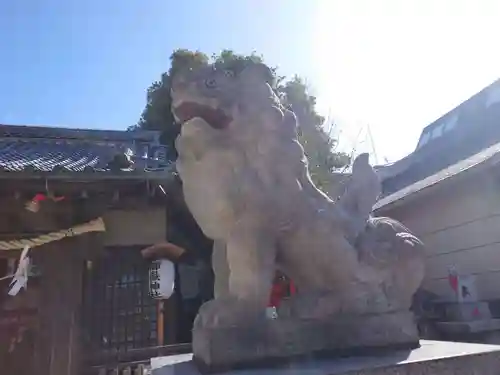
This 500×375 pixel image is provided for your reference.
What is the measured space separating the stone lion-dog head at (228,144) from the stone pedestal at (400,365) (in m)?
0.69

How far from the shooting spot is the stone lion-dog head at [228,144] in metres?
2.02

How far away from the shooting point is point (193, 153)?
2.08 metres

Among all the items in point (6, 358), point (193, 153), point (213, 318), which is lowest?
point (6, 358)

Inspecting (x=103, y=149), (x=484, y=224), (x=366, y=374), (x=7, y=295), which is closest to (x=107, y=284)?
(x=7, y=295)

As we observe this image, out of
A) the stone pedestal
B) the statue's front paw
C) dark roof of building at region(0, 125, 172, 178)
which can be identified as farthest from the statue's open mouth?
dark roof of building at region(0, 125, 172, 178)

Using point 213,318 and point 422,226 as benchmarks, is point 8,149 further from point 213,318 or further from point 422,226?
point 422,226

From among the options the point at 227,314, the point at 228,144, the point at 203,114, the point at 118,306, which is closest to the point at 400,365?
the point at 227,314

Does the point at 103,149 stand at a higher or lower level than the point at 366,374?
higher

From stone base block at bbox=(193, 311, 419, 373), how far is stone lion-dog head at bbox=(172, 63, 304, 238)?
520mm

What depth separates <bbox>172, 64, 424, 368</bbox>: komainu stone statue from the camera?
1930 mm

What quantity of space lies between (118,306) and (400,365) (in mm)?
4331

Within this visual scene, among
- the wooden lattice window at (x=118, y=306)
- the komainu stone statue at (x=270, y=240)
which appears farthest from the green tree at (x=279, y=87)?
the komainu stone statue at (x=270, y=240)

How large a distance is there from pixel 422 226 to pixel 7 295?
6.57 meters

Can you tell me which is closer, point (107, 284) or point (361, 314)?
point (361, 314)
